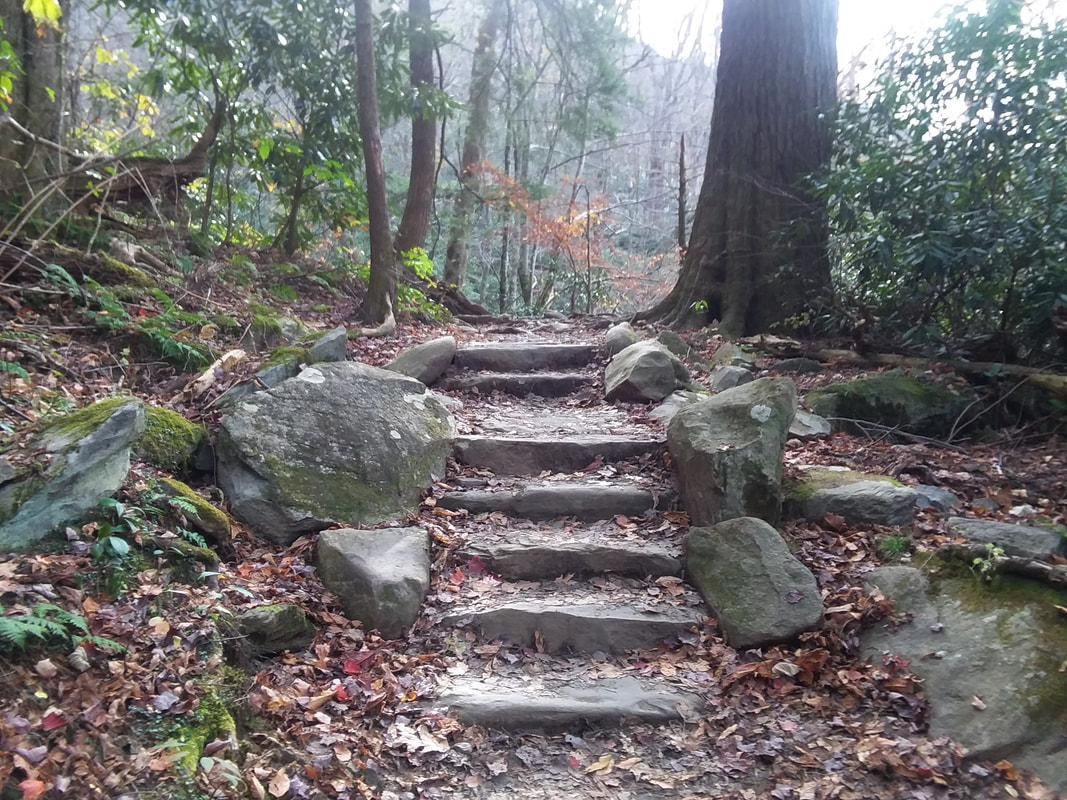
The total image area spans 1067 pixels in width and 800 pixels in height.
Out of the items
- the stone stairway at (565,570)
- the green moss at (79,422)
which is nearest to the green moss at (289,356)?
the stone stairway at (565,570)

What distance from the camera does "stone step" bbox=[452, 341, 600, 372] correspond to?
718 centimetres

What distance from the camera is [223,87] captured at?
8.56m

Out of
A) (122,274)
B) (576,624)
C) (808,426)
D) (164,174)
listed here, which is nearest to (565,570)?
(576,624)

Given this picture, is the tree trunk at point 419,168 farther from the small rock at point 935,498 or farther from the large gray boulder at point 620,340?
the small rock at point 935,498

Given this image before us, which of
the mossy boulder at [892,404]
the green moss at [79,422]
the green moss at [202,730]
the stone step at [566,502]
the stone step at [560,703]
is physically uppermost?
the green moss at [79,422]

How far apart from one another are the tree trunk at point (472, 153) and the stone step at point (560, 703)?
453 inches

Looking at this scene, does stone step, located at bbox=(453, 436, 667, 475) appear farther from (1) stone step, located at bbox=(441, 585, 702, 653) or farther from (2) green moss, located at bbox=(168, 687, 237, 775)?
(2) green moss, located at bbox=(168, 687, 237, 775)

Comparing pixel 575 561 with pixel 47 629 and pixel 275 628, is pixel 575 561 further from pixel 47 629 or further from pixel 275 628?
pixel 47 629

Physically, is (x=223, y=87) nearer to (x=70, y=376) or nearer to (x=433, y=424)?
(x=70, y=376)

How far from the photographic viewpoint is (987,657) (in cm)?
294

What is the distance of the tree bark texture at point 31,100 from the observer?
6434mm

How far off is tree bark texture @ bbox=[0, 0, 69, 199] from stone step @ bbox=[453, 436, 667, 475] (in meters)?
4.86

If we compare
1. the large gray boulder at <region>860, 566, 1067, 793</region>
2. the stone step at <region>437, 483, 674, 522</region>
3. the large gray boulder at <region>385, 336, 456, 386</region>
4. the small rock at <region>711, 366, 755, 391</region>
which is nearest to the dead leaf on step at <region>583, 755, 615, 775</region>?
the large gray boulder at <region>860, 566, 1067, 793</region>

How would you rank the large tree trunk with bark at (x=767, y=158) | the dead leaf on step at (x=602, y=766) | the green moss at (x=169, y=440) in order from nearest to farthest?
1. the dead leaf on step at (x=602, y=766)
2. the green moss at (x=169, y=440)
3. the large tree trunk with bark at (x=767, y=158)
